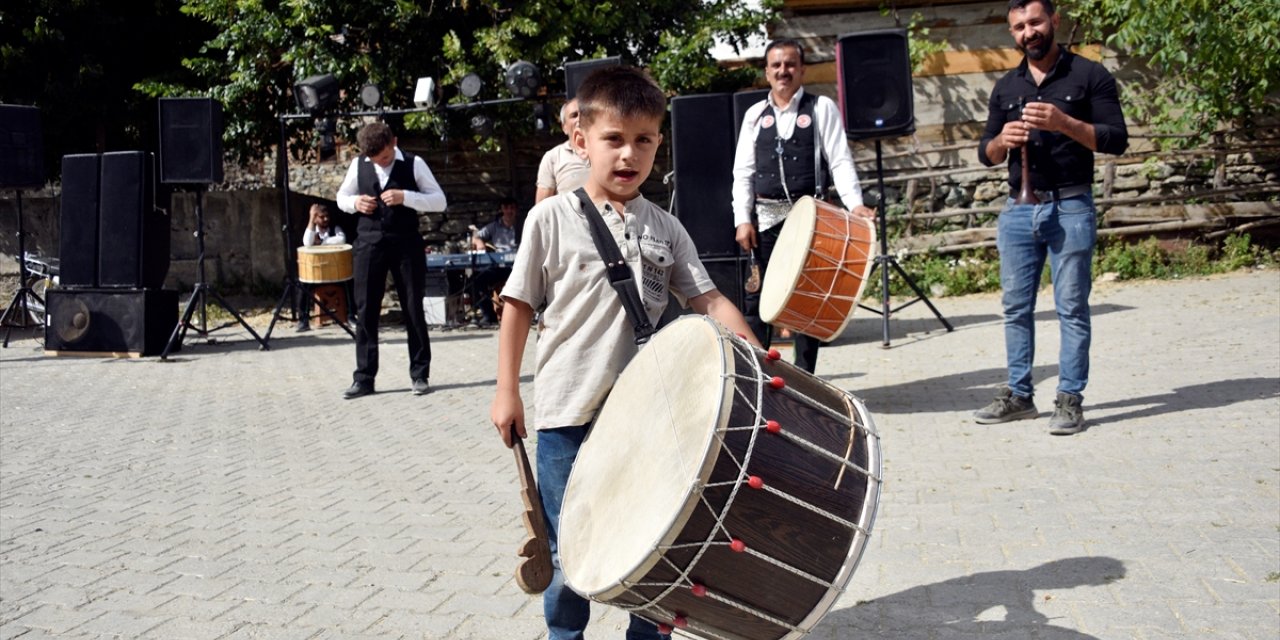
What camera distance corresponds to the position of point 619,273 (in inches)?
122

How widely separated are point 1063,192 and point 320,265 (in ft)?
29.6

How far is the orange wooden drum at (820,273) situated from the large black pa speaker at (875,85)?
11.6 ft

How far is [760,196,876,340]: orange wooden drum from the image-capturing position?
653 cm

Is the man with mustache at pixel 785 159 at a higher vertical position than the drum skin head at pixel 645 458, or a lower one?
higher

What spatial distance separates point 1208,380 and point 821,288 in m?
2.83

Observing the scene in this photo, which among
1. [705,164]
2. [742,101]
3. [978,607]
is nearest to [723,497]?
[978,607]

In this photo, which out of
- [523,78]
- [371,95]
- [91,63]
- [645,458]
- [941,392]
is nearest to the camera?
[645,458]

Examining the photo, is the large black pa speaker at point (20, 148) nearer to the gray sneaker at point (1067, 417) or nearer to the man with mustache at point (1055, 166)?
the man with mustache at point (1055, 166)

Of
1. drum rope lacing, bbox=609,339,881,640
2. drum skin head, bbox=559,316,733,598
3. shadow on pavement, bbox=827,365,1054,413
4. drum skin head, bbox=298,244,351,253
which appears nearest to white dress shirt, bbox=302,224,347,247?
drum skin head, bbox=298,244,351,253

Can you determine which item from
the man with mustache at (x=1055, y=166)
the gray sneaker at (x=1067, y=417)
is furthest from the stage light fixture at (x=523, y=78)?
the gray sneaker at (x=1067, y=417)

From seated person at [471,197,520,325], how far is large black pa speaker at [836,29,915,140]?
5420 mm

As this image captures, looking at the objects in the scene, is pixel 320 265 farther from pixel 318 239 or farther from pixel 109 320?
pixel 109 320

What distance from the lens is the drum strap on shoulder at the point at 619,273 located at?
10.1 ft

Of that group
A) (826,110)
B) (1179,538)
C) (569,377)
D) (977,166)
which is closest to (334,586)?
(569,377)
